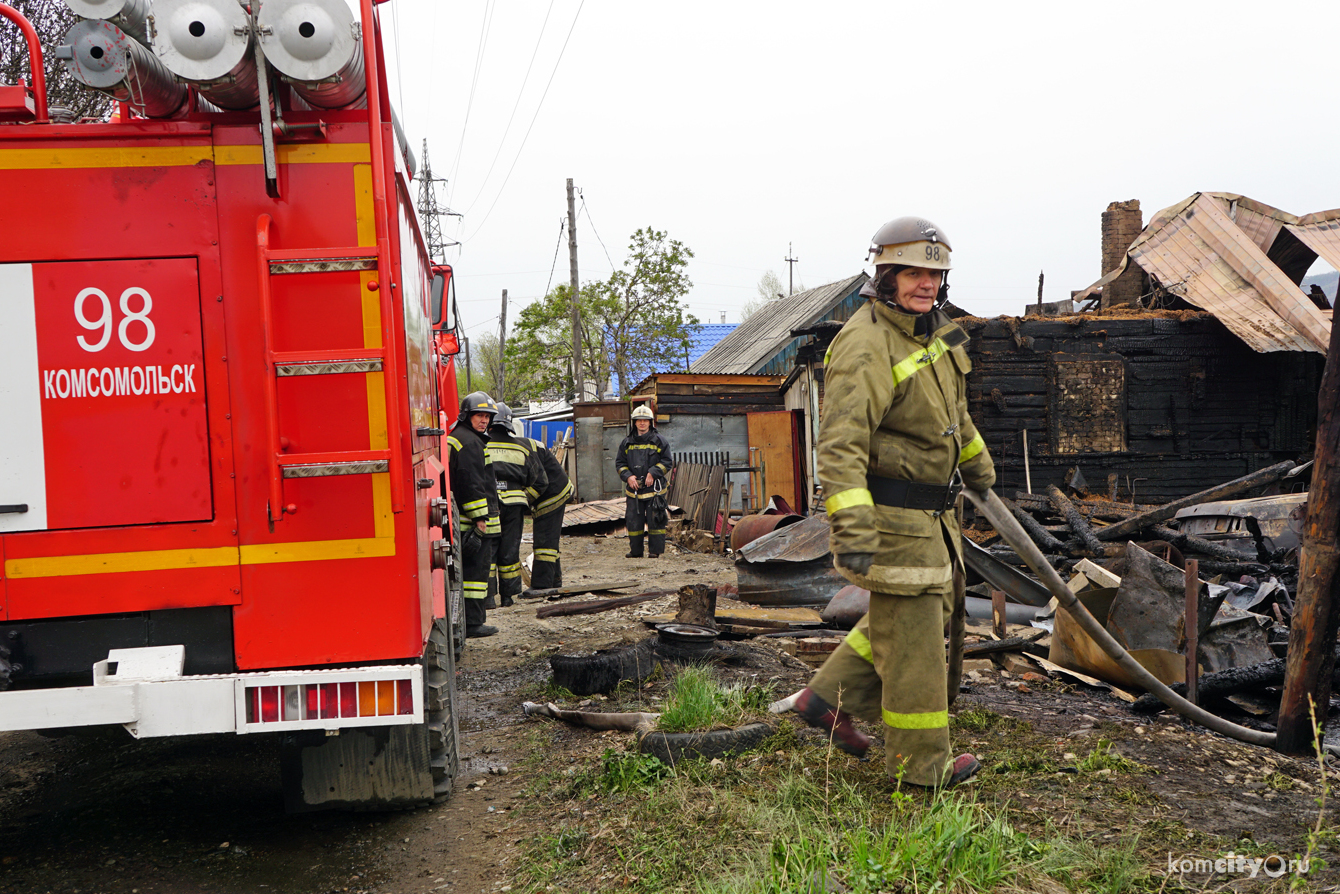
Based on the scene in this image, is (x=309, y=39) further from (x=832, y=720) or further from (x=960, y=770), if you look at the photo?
(x=960, y=770)

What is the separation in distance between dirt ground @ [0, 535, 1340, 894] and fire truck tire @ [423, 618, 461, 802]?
0.16 m

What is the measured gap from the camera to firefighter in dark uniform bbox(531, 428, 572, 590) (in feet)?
29.3

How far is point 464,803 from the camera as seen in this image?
423 cm

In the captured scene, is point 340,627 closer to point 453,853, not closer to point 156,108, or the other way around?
point 453,853

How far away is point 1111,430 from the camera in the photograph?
1454 cm

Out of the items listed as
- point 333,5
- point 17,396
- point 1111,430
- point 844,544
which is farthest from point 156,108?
point 1111,430

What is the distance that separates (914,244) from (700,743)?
2241mm

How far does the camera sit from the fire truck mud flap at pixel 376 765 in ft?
12.1

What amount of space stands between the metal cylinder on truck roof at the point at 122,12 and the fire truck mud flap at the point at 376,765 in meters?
2.27

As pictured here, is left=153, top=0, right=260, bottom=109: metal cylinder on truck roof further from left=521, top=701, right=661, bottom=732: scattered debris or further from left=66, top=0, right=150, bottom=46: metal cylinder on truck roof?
left=521, top=701, right=661, bottom=732: scattered debris

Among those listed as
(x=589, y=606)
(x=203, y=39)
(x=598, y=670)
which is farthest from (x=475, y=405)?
(x=203, y=39)

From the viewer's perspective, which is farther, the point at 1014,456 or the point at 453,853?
the point at 1014,456

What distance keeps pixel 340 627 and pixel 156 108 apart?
5.77 feet

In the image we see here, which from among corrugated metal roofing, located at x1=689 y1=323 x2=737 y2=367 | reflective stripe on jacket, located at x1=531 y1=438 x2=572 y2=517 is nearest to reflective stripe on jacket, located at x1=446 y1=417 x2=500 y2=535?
reflective stripe on jacket, located at x1=531 y1=438 x2=572 y2=517
